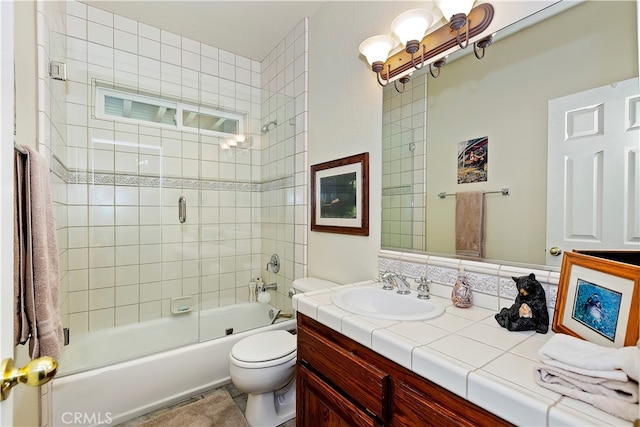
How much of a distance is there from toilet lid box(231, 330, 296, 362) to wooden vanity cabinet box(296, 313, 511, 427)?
337 millimetres

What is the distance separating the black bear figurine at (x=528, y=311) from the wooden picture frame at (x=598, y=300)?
3 cm

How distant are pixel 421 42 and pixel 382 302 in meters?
1.29

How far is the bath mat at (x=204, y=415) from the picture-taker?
1.59m

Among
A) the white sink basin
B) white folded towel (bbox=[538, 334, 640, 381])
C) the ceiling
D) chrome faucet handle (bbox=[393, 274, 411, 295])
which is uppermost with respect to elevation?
the ceiling

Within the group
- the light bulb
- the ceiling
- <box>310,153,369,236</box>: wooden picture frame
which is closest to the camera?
the light bulb

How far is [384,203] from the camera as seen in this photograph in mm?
1622

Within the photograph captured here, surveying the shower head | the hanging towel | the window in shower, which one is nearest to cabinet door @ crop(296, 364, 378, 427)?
the hanging towel

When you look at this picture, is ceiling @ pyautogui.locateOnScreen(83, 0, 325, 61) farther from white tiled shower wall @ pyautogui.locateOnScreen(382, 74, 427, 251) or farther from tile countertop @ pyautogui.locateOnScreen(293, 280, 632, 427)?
tile countertop @ pyautogui.locateOnScreen(293, 280, 632, 427)

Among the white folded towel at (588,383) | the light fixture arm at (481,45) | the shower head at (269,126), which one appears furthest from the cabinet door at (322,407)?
the shower head at (269,126)

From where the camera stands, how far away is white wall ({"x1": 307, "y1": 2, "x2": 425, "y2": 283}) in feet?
5.45

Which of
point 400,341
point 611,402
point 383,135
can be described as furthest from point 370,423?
point 383,135

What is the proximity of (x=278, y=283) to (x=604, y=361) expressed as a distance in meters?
2.24

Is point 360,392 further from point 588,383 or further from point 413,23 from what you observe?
point 413,23

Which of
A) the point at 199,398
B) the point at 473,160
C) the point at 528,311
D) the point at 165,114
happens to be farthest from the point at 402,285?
the point at 165,114
